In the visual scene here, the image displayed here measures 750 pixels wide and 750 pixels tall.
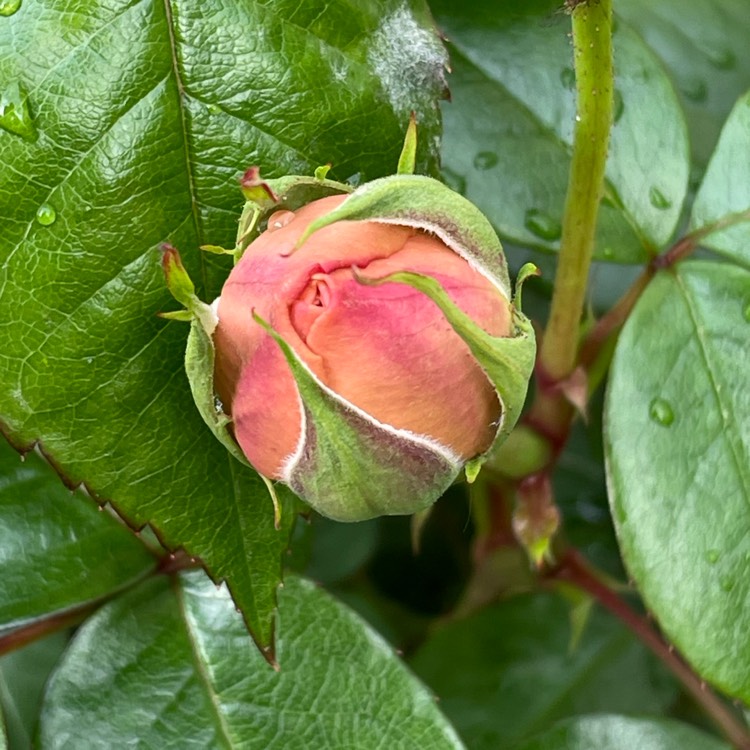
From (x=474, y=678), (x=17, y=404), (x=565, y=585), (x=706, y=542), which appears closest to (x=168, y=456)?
(x=17, y=404)

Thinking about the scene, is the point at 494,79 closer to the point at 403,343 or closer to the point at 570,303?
the point at 570,303

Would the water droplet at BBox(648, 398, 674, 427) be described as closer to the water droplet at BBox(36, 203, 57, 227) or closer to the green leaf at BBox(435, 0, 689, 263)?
the green leaf at BBox(435, 0, 689, 263)

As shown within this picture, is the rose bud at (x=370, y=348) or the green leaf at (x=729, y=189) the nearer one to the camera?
the rose bud at (x=370, y=348)

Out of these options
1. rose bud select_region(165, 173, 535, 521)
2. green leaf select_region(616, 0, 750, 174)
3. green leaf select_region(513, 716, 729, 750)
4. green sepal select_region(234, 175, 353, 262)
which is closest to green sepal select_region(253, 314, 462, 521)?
rose bud select_region(165, 173, 535, 521)

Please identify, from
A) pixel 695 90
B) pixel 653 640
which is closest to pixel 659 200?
pixel 695 90

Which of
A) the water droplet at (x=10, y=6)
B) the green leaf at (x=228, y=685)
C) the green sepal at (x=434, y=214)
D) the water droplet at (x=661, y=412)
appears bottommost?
the green leaf at (x=228, y=685)

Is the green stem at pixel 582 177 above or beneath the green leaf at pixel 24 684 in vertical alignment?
above

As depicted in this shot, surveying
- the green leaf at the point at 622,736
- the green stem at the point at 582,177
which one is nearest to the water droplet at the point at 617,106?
the green stem at the point at 582,177

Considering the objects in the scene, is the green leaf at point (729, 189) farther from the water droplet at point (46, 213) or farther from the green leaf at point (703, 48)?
the water droplet at point (46, 213)
